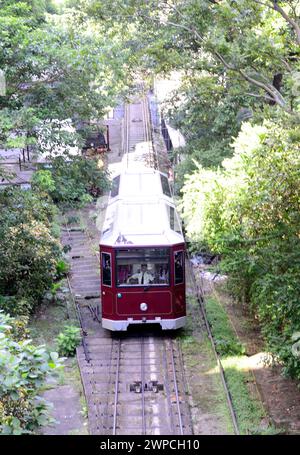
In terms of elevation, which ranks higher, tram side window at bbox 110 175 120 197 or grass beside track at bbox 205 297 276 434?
tram side window at bbox 110 175 120 197

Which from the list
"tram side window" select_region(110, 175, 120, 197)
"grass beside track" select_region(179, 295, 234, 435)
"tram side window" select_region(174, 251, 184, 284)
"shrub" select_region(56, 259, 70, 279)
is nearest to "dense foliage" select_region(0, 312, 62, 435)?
"grass beside track" select_region(179, 295, 234, 435)

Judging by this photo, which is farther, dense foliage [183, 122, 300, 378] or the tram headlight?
the tram headlight

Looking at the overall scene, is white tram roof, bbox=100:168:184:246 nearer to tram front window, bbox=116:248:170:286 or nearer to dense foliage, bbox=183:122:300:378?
tram front window, bbox=116:248:170:286

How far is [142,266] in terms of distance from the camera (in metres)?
A: 15.3

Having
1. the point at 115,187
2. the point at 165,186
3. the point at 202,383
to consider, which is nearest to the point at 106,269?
the point at 202,383

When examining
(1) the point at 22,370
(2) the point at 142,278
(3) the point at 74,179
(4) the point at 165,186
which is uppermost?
(1) the point at 22,370

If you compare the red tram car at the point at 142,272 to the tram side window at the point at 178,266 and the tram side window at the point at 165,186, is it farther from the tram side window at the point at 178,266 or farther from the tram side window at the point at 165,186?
the tram side window at the point at 165,186

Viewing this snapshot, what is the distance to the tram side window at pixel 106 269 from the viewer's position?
1534 cm

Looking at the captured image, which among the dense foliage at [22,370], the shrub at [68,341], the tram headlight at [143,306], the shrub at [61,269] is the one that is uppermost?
the dense foliage at [22,370]

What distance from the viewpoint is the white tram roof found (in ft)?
50.0

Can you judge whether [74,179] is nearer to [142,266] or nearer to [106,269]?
[106,269]

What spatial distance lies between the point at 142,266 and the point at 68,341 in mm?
2344

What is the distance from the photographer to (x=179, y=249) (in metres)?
15.3

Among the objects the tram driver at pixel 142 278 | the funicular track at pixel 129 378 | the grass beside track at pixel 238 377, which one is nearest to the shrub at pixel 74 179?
the tram driver at pixel 142 278
